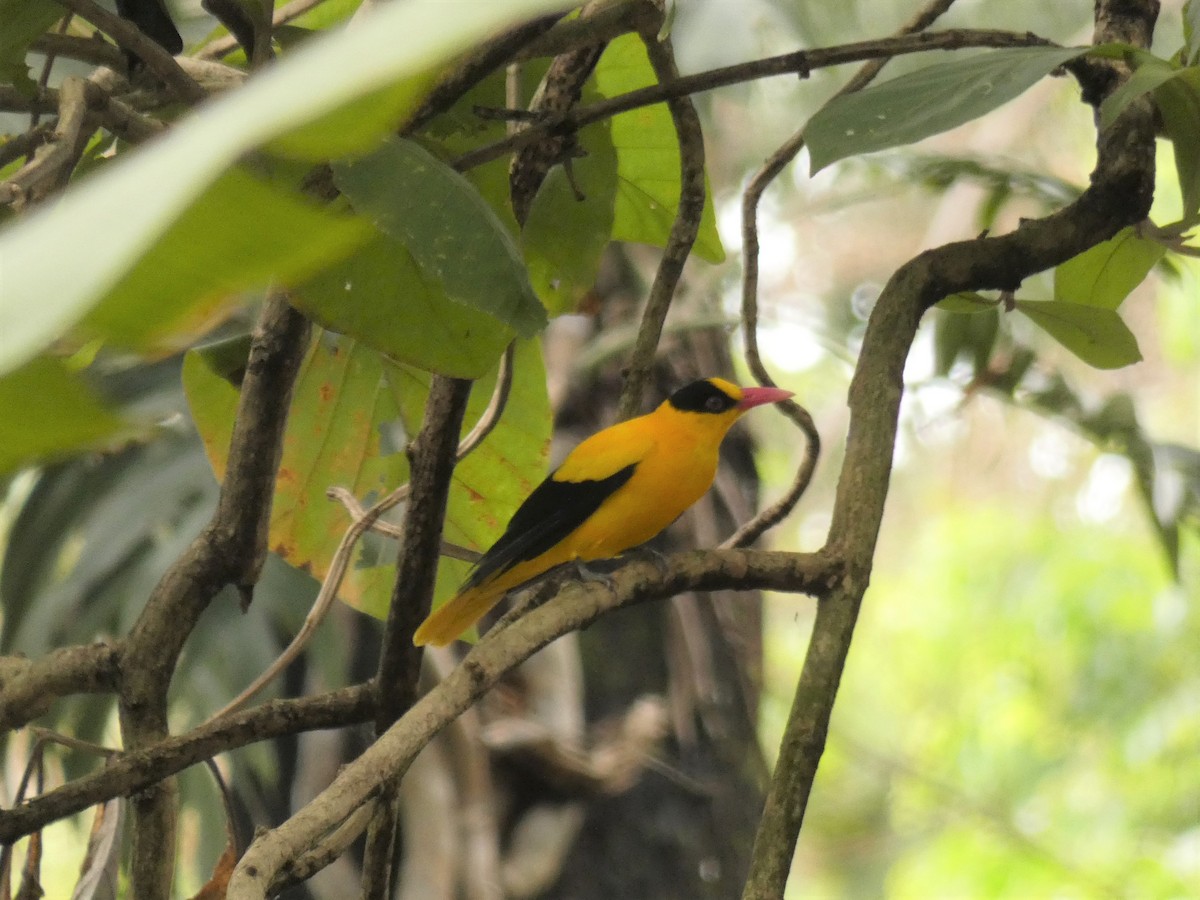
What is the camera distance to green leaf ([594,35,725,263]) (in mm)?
1946

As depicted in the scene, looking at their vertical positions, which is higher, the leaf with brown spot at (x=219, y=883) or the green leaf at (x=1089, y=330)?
the green leaf at (x=1089, y=330)

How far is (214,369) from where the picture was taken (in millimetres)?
1586

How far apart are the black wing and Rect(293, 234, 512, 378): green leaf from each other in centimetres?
92

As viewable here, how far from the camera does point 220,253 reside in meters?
0.31

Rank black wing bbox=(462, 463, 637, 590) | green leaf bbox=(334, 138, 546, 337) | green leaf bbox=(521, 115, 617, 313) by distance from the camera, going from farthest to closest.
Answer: black wing bbox=(462, 463, 637, 590)
green leaf bbox=(521, 115, 617, 313)
green leaf bbox=(334, 138, 546, 337)

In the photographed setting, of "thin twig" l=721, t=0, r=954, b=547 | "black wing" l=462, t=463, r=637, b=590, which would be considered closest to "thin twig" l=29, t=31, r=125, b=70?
"thin twig" l=721, t=0, r=954, b=547

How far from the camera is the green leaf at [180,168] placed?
9.9 inches

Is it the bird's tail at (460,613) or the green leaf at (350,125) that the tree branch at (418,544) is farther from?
the green leaf at (350,125)

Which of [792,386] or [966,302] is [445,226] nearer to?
[966,302]

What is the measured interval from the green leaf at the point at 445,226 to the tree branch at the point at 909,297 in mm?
424

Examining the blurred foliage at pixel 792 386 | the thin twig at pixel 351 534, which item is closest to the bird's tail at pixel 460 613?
the blurred foliage at pixel 792 386

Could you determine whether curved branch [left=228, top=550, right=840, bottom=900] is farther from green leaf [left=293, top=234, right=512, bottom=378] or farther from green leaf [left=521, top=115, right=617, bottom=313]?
green leaf [left=521, top=115, right=617, bottom=313]

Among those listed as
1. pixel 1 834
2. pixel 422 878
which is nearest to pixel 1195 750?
pixel 422 878

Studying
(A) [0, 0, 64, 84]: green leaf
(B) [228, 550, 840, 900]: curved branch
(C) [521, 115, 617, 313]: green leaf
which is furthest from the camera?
(C) [521, 115, 617, 313]: green leaf
